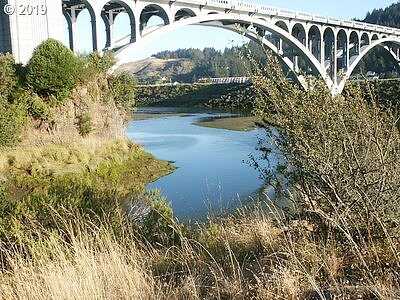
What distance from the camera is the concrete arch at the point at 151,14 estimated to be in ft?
58.9

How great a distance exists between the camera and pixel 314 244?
9.78 ft

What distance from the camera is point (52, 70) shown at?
43.8 ft

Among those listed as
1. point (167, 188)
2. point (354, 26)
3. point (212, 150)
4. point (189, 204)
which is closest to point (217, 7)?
point (212, 150)

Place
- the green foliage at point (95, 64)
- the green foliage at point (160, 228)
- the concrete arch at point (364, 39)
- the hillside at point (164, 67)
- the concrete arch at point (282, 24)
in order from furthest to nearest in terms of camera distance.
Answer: the hillside at point (164, 67) < the concrete arch at point (364, 39) < the concrete arch at point (282, 24) < the green foliage at point (95, 64) < the green foliage at point (160, 228)

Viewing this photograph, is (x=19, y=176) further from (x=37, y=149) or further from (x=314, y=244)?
(x=314, y=244)

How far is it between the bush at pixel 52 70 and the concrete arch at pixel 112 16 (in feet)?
11.3

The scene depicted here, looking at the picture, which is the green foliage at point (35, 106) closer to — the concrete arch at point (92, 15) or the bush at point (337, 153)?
the concrete arch at point (92, 15)

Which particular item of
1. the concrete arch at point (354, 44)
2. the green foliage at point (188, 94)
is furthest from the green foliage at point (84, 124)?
the green foliage at point (188, 94)

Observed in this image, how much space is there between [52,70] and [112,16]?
492 cm

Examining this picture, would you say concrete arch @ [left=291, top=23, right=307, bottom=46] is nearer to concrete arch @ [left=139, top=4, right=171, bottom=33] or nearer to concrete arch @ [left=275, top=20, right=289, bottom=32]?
concrete arch @ [left=275, top=20, right=289, bottom=32]

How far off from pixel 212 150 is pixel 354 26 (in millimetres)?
16942

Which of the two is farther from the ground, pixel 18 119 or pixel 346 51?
pixel 346 51

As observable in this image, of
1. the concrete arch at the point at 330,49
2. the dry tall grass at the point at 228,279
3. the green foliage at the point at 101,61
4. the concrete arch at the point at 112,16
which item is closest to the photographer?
the dry tall grass at the point at 228,279

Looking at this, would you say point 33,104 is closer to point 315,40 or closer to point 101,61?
point 101,61
